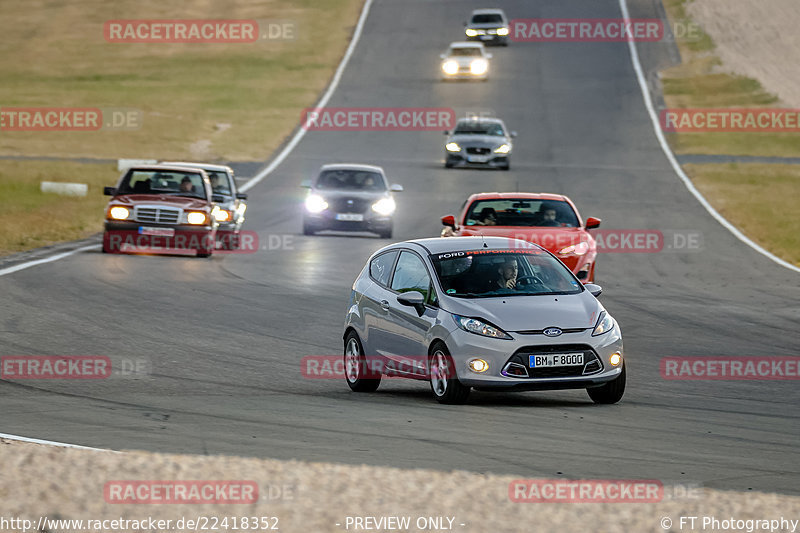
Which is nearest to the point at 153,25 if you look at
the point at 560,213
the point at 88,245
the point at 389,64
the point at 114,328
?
the point at 389,64

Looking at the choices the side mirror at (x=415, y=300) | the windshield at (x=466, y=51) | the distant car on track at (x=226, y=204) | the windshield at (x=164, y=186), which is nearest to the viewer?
the side mirror at (x=415, y=300)

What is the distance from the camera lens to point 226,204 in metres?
26.5

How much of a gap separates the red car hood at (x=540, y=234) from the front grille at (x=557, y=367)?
9.19 meters

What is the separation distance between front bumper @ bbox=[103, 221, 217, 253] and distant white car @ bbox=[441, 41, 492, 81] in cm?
3575

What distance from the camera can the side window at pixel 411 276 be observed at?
12531mm

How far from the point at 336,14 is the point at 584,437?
67.0 metres

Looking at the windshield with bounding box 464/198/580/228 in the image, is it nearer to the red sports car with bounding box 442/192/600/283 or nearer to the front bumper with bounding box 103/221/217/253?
the red sports car with bounding box 442/192/600/283

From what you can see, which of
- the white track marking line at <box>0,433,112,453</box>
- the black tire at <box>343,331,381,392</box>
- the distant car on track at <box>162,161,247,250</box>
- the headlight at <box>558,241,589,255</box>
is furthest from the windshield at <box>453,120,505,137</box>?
the white track marking line at <box>0,433,112,453</box>

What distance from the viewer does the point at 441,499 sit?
724 centimetres

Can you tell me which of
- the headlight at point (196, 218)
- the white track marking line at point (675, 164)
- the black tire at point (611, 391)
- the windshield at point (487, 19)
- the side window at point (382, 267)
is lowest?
the white track marking line at point (675, 164)

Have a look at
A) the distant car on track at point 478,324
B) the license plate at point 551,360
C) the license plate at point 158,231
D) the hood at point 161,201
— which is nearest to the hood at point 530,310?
the distant car on track at point 478,324

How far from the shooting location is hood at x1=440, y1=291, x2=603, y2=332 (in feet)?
37.7

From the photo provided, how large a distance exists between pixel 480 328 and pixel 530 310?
50 cm

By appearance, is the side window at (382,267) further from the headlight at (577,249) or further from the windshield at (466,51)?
the windshield at (466,51)
